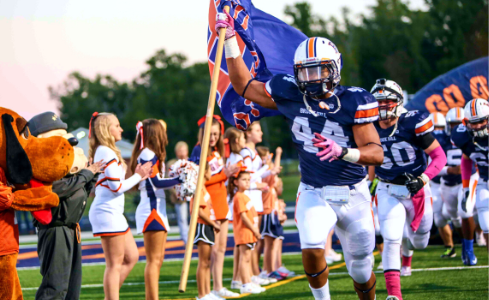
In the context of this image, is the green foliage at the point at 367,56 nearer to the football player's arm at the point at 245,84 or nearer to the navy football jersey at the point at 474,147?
the navy football jersey at the point at 474,147

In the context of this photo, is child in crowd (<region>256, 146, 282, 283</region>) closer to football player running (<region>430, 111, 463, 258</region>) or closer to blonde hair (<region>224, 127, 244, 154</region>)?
blonde hair (<region>224, 127, 244, 154</region>)

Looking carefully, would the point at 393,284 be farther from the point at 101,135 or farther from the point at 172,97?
the point at 172,97

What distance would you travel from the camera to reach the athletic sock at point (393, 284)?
225 inches

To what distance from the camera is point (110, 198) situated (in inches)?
224

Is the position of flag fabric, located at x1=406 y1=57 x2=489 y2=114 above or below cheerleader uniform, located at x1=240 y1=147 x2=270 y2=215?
above

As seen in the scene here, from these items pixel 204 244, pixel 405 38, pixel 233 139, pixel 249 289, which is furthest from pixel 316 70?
pixel 405 38

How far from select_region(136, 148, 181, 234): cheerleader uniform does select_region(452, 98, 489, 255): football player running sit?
3958 mm

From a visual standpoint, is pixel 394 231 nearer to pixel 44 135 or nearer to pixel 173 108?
pixel 44 135

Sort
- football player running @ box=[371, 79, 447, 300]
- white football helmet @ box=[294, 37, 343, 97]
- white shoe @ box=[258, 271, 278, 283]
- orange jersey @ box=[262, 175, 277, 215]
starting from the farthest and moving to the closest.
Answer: orange jersey @ box=[262, 175, 277, 215] < white shoe @ box=[258, 271, 278, 283] < football player running @ box=[371, 79, 447, 300] < white football helmet @ box=[294, 37, 343, 97]

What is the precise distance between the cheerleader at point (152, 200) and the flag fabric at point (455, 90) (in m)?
10.1

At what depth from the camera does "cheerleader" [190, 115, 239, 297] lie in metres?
7.15

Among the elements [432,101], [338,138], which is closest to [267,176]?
[338,138]

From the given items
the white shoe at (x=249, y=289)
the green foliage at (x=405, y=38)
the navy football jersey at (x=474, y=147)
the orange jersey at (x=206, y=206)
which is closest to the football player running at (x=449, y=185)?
the navy football jersey at (x=474, y=147)

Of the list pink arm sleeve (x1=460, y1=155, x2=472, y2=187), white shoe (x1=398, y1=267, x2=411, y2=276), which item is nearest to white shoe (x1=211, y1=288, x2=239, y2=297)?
white shoe (x1=398, y1=267, x2=411, y2=276)
